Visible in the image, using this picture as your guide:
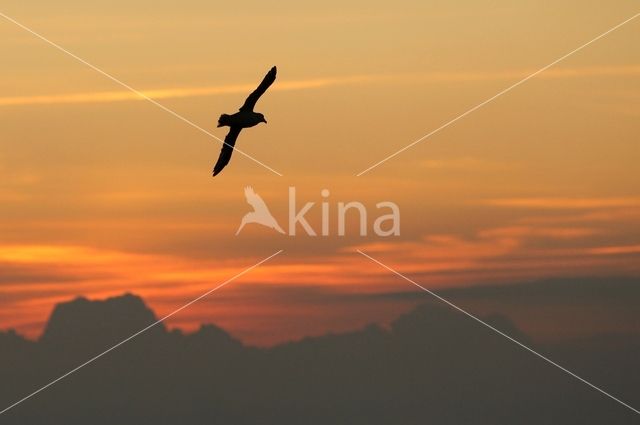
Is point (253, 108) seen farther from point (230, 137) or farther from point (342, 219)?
point (342, 219)

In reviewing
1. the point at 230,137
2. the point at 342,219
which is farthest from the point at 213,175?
the point at 342,219

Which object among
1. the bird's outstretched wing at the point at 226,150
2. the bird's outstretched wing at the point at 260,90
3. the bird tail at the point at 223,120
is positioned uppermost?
the bird's outstretched wing at the point at 260,90

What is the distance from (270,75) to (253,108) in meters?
1.99

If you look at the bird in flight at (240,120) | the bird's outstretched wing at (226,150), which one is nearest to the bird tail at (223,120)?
the bird in flight at (240,120)

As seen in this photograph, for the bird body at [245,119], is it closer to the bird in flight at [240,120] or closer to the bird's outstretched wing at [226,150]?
the bird in flight at [240,120]

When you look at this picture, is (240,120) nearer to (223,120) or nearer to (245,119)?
(245,119)

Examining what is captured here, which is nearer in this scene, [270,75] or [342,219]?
[270,75]

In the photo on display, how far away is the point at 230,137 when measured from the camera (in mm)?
59469

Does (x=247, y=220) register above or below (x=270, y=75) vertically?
below

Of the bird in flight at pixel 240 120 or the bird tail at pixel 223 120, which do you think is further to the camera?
the bird in flight at pixel 240 120

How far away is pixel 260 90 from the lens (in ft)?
193

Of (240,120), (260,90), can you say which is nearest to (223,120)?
(240,120)

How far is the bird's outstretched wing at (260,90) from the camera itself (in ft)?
191

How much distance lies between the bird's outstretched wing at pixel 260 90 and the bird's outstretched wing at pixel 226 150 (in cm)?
115
